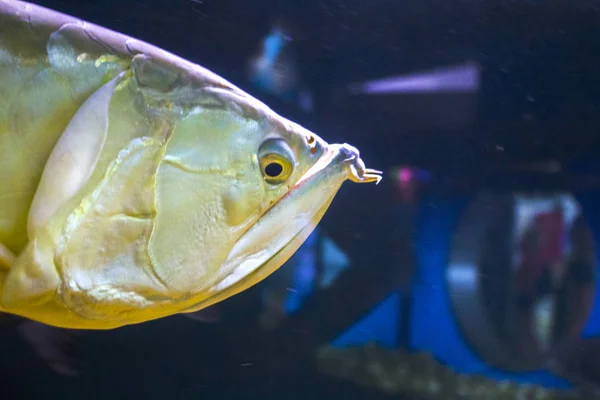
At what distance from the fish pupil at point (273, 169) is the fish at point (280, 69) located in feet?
4.00

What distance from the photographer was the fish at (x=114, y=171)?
20.7 inches

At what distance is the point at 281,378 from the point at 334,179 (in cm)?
148

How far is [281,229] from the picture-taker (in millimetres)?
597

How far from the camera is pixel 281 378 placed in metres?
1.92

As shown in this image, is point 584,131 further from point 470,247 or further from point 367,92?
point 367,92

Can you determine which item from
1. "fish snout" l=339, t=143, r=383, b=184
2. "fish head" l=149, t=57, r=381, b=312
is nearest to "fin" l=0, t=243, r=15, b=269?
"fish head" l=149, t=57, r=381, b=312

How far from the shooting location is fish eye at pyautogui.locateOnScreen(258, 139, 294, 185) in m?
0.58

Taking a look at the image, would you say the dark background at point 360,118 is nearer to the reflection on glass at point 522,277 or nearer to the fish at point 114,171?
the reflection on glass at point 522,277

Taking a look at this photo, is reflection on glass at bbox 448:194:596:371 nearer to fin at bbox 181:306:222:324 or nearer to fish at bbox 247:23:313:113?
fish at bbox 247:23:313:113

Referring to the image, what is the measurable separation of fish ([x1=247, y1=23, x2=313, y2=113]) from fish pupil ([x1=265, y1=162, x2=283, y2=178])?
122 cm

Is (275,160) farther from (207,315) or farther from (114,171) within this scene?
(207,315)

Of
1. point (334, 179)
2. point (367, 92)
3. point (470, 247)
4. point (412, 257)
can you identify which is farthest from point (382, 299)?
point (334, 179)

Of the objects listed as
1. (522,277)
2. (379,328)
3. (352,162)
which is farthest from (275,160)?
(522,277)

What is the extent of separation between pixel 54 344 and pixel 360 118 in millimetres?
1294
